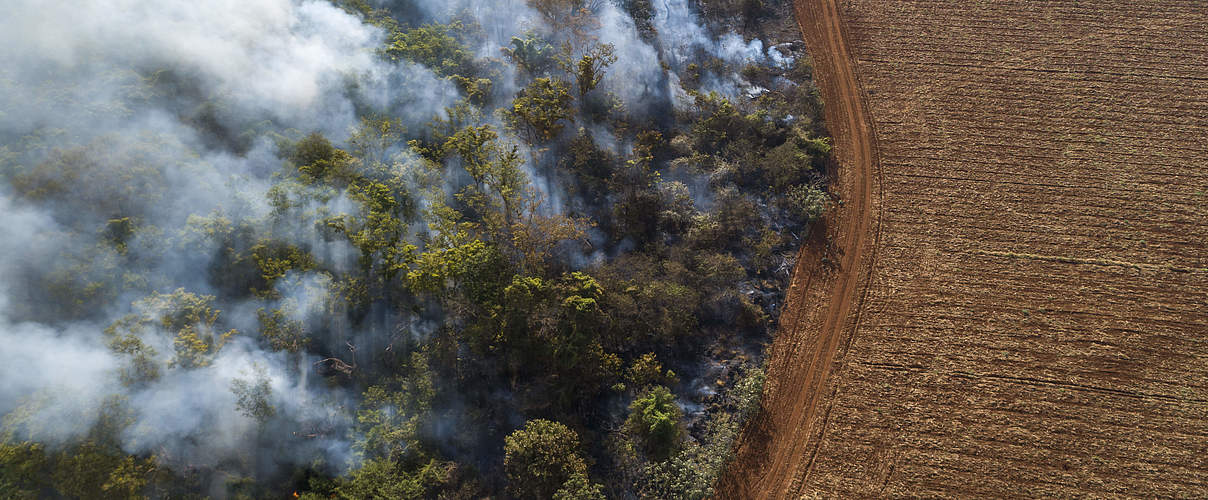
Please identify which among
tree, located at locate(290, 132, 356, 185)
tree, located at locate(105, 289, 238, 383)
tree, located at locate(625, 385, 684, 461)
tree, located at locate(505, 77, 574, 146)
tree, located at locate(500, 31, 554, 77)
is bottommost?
tree, located at locate(105, 289, 238, 383)

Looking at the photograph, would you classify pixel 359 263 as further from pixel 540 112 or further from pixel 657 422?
pixel 657 422

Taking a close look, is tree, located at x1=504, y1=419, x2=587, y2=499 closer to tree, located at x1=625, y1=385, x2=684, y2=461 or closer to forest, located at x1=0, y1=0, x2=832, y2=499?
forest, located at x1=0, y1=0, x2=832, y2=499

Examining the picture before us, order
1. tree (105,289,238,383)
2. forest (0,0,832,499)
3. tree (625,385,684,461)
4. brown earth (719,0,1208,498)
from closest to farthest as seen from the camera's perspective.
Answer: tree (105,289,238,383), forest (0,0,832,499), tree (625,385,684,461), brown earth (719,0,1208,498)

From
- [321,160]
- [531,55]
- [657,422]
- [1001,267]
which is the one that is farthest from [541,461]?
[1001,267]

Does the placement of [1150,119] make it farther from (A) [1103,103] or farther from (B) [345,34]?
(B) [345,34]

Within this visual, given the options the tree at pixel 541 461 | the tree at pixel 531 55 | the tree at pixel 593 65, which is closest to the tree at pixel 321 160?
the tree at pixel 531 55

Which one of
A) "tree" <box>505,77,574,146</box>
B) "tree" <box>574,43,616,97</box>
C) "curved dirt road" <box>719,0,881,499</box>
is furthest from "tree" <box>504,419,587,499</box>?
"tree" <box>574,43,616,97</box>
